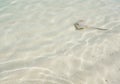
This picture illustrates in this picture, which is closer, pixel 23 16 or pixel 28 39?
pixel 28 39

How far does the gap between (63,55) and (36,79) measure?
2.33 feet

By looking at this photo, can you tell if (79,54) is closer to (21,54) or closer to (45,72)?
(45,72)

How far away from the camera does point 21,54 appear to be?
351cm

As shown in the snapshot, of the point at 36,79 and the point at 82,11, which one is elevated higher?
the point at 36,79

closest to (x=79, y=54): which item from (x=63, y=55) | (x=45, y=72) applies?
(x=63, y=55)

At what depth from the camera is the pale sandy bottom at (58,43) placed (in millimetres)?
2998

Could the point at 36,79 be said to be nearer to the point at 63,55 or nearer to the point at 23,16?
the point at 63,55

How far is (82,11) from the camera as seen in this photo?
16.7 ft

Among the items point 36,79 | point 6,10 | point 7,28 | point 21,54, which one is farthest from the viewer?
point 6,10

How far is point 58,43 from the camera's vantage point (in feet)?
12.4

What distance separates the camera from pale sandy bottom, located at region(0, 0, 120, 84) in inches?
118

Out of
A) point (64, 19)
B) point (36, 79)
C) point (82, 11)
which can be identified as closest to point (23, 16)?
point (64, 19)

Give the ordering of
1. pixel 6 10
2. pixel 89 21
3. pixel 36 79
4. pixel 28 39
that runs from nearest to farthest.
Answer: pixel 36 79 → pixel 28 39 → pixel 89 21 → pixel 6 10

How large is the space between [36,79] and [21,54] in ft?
2.44
